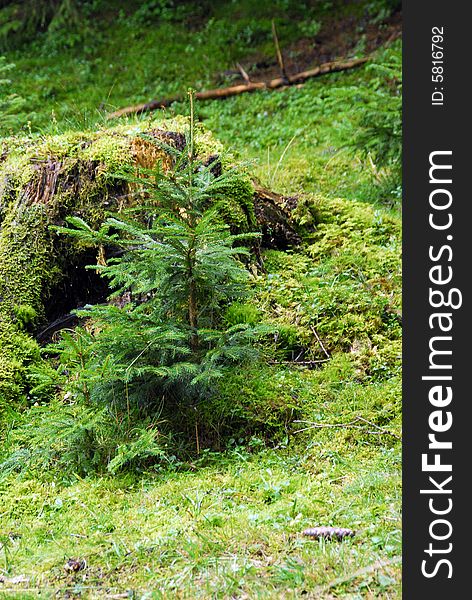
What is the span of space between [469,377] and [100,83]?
42.0ft

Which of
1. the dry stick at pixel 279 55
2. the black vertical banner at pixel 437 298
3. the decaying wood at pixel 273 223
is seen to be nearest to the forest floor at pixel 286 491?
the decaying wood at pixel 273 223

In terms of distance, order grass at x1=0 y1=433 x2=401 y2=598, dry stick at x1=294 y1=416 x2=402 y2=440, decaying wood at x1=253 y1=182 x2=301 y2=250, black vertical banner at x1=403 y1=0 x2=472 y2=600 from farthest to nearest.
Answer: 1. decaying wood at x1=253 y1=182 x2=301 y2=250
2. dry stick at x1=294 y1=416 x2=402 y2=440
3. grass at x1=0 y1=433 x2=401 y2=598
4. black vertical banner at x1=403 y1=0 x2=472 y2=600

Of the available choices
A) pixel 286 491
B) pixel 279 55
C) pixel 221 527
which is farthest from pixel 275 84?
pixel 221 527

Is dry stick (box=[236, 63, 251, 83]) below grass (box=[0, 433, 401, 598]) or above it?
above

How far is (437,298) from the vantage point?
3.30 m

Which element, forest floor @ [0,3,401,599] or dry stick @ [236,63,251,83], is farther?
dry stick @ [236,63,251,83]

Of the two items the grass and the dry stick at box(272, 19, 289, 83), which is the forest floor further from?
the dry stick at box(272, 19, 289, 83)

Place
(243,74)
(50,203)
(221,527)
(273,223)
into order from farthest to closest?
(243,74)
(273,223)
(50,203)
(221,527)

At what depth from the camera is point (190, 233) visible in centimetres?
443

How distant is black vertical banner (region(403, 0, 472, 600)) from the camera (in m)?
2.94

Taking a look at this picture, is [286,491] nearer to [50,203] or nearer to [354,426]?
[354,426]

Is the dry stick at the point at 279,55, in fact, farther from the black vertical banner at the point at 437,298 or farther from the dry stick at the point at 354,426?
the black vertical banner at the point at 437,298

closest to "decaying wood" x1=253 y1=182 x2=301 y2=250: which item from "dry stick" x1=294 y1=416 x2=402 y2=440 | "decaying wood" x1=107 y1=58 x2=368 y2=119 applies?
"dry stick" x1=294 y1=416 x2=402 y2=440

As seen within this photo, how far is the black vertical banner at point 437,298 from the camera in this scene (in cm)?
294
